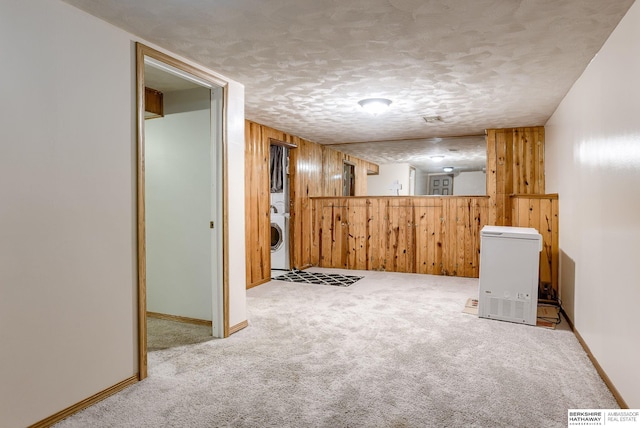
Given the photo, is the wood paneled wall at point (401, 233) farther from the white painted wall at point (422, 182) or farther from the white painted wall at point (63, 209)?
the white painted wall at point (63, 209)

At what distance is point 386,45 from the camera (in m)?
2.48

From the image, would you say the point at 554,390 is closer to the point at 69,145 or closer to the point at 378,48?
the point at 378,48

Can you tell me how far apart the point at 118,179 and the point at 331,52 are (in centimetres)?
159

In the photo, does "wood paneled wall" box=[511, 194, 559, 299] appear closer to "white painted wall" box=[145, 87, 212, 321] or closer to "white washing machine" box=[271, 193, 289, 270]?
"white washing machine" box=[271, 193, 289, 270]

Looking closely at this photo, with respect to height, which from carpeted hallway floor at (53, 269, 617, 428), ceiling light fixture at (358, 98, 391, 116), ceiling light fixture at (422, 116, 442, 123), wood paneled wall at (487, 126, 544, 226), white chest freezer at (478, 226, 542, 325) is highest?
ceiling light fixture at (422, 116, 442, 123)

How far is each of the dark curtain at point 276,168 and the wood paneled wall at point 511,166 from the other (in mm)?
3057

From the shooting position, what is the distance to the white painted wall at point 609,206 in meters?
1.86

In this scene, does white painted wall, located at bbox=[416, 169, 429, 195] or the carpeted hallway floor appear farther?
white painted wall, located at bbox=[416, 169, 429, 195]

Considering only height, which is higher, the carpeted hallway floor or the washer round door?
the washer round door

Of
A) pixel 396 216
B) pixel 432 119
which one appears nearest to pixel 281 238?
pixel 396 216

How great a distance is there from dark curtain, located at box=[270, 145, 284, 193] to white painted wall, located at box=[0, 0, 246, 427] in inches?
140

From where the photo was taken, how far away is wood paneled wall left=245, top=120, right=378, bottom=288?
190 inches
